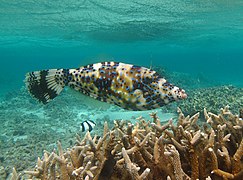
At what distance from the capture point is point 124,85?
10.0 feet

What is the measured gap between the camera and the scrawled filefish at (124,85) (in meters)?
2.99

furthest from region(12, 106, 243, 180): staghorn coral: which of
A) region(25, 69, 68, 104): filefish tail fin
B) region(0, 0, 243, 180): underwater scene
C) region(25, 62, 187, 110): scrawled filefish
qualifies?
region(25, 69, 68, 104): filefish tail fin

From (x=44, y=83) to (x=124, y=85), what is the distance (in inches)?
49.0

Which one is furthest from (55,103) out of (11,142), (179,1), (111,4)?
(179,1)

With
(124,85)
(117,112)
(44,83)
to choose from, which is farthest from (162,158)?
(117,112)

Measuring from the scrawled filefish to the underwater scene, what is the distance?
0.01m

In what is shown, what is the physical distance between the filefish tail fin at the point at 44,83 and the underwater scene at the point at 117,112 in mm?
14

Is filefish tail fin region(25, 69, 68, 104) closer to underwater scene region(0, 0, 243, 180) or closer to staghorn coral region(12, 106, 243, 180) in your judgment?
underwater scene region(0, 0, 243, 180)

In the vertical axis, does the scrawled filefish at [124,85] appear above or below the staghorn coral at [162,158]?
above

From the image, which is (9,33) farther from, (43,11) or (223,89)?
(223,89)

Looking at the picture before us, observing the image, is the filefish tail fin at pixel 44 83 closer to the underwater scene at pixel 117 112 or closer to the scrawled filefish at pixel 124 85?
the underwater scene at pixel 117 112

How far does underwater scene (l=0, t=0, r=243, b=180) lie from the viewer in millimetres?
3041

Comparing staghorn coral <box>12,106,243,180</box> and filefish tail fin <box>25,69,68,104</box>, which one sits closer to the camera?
staghorn coral <box>12,106,243,180</box>

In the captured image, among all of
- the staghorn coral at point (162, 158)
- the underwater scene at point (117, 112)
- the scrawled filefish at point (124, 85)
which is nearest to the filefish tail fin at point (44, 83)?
the underwater scene at point (117, 112)
